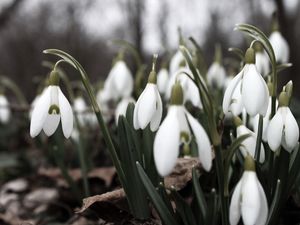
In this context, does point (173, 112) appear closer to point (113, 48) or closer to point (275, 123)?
point (275, 123)

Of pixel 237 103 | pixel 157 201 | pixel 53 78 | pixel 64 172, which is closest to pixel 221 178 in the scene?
pixel 157 201

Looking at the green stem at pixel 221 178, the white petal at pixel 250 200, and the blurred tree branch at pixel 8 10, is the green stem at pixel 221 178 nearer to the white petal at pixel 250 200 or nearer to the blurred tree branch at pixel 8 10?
the white petal at pixel 250 200

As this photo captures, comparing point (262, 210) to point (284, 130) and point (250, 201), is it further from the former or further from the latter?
point (284, 130)

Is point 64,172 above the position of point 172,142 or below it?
below

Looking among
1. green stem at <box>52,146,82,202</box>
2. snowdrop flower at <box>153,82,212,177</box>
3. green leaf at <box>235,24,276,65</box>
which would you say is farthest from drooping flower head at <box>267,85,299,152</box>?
green stem at <box>52,146,82,202</box>

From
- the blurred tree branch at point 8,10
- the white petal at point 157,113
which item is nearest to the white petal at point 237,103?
the white petal at point 157,113

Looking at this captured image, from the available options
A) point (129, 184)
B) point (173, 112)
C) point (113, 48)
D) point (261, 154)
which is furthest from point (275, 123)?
point (113, 48)

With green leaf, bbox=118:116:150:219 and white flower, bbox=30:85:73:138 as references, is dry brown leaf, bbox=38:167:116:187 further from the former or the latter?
white flower, bbox=30:85:73:138
